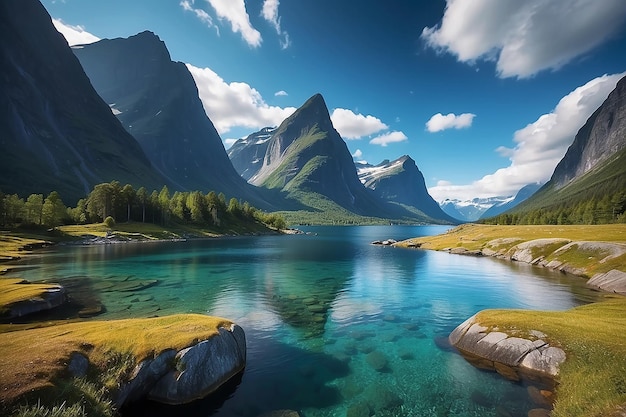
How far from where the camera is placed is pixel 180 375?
20031 mm

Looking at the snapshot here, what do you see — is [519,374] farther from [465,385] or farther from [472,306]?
[472,306]

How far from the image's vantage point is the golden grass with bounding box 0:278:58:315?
33.8m

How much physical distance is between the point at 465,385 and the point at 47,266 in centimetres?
8110

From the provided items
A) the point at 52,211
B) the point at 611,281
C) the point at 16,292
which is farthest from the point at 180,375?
the point at 52,211

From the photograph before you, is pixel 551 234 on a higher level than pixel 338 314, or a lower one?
higher

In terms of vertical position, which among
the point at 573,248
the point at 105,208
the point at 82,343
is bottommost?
the point at 82,343

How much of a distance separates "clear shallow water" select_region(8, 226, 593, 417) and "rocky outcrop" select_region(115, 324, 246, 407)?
0.85m

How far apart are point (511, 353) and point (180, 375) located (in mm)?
24838

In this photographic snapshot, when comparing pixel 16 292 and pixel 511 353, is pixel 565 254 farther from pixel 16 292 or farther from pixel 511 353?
pixel 16 292

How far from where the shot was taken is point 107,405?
51.8ft

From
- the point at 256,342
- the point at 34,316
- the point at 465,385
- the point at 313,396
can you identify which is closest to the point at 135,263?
the point at 34,316

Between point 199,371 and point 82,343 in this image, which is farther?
point 199,371

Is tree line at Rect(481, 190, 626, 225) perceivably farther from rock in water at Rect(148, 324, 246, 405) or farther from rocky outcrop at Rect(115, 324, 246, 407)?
rocky outcrop at Rect(115, 324, 246, 407)

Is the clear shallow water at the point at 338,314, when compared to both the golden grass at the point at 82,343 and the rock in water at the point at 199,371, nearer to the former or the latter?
the rock in water at the point at 199,371
